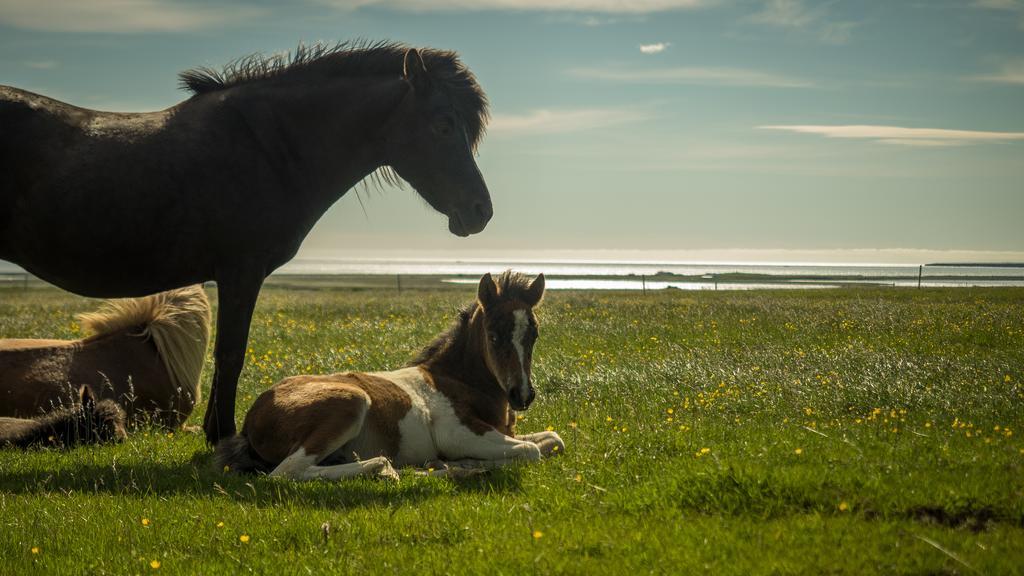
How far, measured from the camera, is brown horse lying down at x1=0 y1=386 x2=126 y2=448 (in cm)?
848

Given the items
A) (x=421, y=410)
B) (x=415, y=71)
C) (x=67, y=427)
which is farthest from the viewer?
(x=67, y=427)

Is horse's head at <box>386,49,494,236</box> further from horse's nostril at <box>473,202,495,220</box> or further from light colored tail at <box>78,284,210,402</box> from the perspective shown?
light colored tail at <box>78,284,210,402</box>

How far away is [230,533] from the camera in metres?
5.65

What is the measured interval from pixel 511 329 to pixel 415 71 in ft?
8.04

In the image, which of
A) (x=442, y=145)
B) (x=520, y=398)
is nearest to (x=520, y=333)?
(x=520, y=398)

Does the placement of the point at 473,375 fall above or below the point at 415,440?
above

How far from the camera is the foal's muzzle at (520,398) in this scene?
7496 millimetres

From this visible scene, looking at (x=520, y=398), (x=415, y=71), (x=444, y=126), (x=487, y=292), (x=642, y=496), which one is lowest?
(x=642, y=496)

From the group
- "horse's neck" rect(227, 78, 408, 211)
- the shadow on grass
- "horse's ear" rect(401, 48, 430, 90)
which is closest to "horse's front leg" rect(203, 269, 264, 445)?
the shadow on grass

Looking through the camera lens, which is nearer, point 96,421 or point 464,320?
point 96,421

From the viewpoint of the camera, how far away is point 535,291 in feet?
27.5

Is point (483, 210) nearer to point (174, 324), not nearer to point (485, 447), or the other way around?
point (485, 447)

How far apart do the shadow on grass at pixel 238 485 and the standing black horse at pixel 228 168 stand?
2.98 feet

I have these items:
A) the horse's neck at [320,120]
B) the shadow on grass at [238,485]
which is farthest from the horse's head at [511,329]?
the horse's neck at [320,120]
